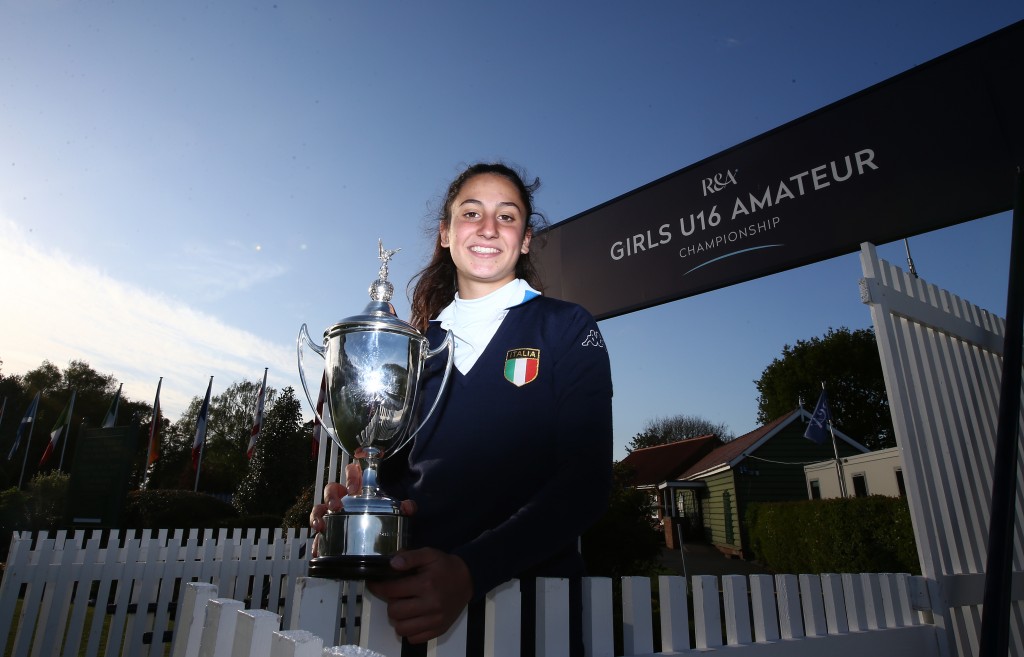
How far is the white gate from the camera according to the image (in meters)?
2.11

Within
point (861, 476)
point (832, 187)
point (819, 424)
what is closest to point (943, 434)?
point (832, 187)

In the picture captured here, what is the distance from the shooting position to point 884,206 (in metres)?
2.32

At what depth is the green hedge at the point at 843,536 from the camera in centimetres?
1048

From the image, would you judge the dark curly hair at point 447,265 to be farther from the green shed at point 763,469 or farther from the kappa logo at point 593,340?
the green shed at point 763,469

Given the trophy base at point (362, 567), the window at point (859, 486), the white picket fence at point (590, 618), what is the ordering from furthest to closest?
the window at point (859, 486)
the white picket fence at point (590, 618)
the trophy base at point (362, 567)

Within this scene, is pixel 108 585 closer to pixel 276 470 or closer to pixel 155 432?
pixel 155 432

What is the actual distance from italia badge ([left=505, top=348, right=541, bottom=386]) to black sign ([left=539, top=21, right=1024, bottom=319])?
1.61m

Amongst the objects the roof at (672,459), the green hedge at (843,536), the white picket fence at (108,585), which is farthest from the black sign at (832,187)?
the roof at (672,459)

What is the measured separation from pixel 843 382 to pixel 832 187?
111ft

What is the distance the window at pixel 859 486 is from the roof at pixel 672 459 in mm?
11313

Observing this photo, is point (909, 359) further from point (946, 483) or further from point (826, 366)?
point (826, 366)

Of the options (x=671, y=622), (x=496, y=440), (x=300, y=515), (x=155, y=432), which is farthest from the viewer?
(x=155, y=432)

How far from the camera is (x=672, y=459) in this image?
97.5ft

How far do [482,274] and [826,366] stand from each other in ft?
115
